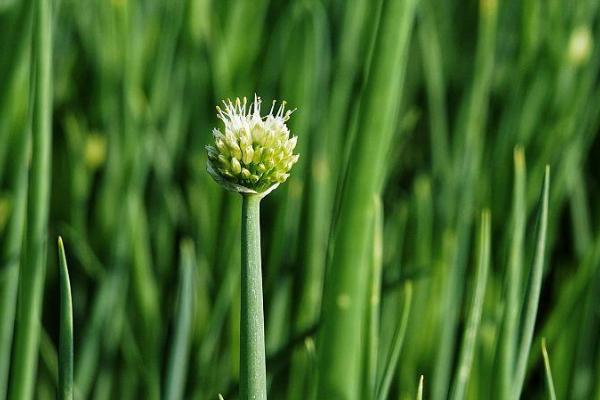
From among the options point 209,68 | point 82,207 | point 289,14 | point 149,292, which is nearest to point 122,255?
point 149,292

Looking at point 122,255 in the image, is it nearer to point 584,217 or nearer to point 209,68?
point 209,68

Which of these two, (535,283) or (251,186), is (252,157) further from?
(535,283)

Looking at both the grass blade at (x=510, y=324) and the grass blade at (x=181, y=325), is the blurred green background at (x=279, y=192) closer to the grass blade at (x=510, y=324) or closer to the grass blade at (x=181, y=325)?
the grass blade at (x=181, y=325)

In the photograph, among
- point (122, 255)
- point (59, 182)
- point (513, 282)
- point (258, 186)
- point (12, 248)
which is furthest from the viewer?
point (59, 182)

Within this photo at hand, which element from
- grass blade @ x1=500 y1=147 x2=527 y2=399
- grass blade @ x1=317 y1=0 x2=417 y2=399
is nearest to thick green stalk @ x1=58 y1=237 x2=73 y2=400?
grass blade @ x1=317 y1=0 x2=417 y2=399

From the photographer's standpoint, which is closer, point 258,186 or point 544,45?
point 258,186

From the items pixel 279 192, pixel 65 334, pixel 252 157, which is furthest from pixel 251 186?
pixel 279 192
